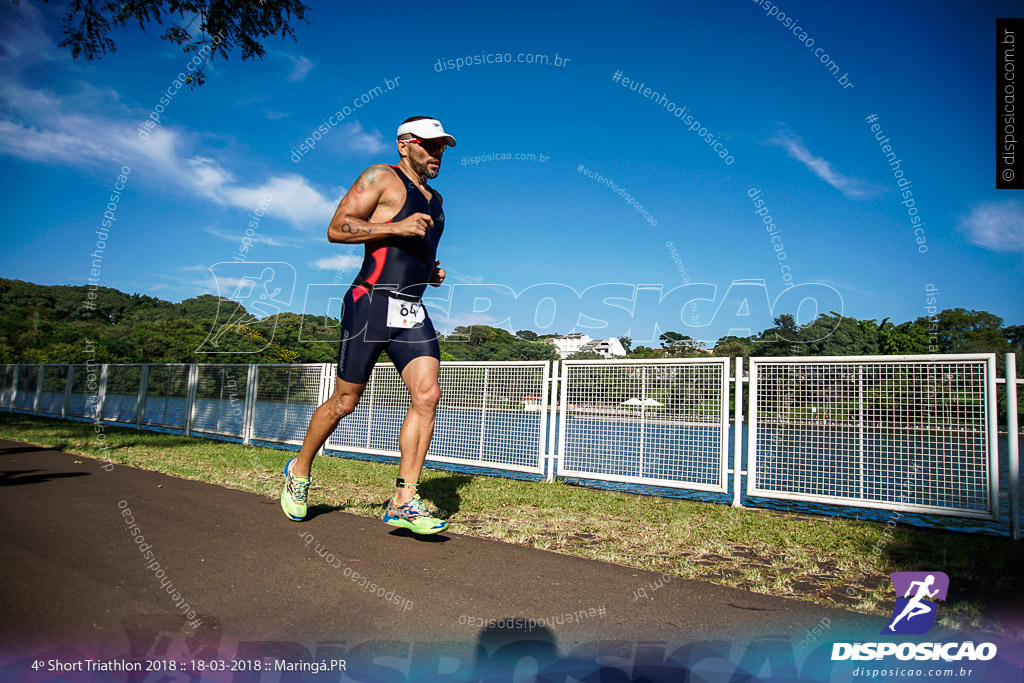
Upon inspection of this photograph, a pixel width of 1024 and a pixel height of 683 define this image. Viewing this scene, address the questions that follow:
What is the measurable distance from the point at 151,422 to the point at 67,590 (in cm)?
1163

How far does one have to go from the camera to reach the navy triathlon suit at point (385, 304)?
3.35m

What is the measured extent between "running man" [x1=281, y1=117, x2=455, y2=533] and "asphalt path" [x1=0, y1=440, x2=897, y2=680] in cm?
33

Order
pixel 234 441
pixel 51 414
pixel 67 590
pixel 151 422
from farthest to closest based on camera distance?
pixel 51 414 → pixel 151 422 → pixel 234 441 → pixel 67 590

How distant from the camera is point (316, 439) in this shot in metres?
3.53

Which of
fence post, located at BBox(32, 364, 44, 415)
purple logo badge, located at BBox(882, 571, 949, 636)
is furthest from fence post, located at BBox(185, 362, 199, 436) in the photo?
purple logo badge, located at BBox(882, 571, 949, 636)

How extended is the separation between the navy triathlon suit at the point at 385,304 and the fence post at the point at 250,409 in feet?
24.0

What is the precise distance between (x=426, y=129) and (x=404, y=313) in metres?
1.20

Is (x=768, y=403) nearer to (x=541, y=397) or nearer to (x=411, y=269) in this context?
(x=541, y=397)

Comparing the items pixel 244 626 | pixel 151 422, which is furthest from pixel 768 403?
pixel 151 422

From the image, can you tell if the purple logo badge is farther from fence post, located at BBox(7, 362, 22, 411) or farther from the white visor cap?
fence post, located at BBox(7, 362, 22, 411)

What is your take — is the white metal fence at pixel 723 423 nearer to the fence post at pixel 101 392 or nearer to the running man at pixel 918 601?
the running man at pixel 918 601

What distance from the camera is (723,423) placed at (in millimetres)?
5504

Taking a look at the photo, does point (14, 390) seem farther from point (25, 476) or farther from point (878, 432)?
point (878, 432)

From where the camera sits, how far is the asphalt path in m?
1.80
